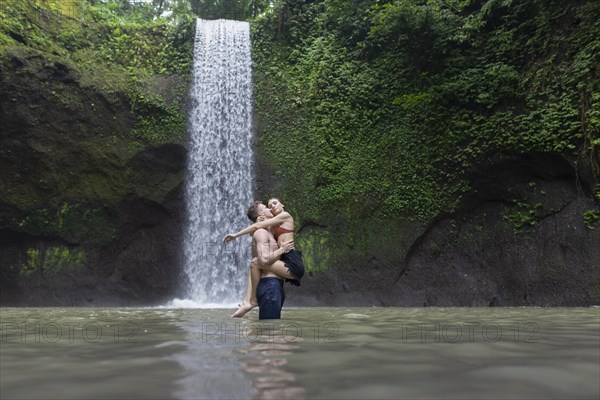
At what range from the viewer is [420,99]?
1323 centimetres

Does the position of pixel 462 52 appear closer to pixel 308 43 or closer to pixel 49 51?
pixel 308 43

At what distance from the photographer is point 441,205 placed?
1239 cm

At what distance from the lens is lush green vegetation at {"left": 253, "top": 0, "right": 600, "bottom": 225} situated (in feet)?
37.2

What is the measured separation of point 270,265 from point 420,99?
30.0 feet

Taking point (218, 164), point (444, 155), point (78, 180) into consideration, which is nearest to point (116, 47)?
point (78, 180)

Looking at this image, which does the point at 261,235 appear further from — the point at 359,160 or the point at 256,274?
the point at 359,160

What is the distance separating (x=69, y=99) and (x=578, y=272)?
13122mm

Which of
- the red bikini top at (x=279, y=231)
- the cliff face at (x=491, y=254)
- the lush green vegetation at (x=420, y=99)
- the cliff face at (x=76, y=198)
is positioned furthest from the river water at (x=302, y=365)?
the cliff face at (x=76, y=198)

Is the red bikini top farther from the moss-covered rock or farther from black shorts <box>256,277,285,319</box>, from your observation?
the moss-covered rock

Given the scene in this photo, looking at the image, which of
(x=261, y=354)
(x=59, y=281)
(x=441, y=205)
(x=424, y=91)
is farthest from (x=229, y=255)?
(x=261, y=354)

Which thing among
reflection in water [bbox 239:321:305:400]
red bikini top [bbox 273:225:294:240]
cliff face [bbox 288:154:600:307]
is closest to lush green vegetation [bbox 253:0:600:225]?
cliff face [bbox 288:154:600:307]

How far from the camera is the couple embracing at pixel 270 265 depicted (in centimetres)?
529

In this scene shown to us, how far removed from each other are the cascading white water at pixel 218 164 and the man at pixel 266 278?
7.40 m

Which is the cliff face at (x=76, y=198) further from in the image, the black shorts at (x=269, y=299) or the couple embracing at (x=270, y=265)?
the black shorts at (x=269, y=299)
